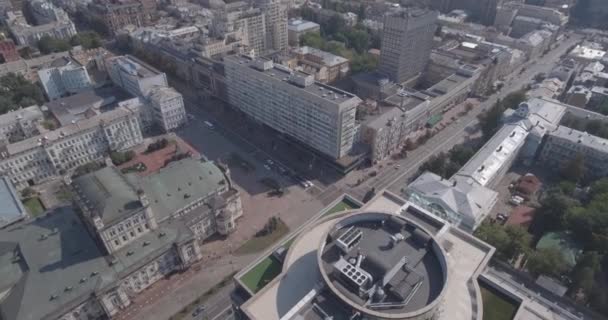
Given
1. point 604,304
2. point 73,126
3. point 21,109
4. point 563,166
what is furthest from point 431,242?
point 21,109

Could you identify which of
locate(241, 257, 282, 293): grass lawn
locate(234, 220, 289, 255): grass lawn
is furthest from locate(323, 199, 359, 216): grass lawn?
locate(234, 220, 289, 255): grass lawn

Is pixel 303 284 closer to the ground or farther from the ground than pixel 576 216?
farther from the ground

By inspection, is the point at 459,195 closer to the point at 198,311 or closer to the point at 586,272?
the point at 586,272

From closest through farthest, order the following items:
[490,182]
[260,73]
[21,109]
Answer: [490,182] < [260,73] < [21,109]

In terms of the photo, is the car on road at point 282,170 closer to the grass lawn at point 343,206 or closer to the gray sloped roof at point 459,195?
the gray sloped roof at point 459,195

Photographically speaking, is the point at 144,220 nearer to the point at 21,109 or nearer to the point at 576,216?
the point at 21,109

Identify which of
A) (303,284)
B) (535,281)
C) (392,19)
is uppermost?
(392,19)
